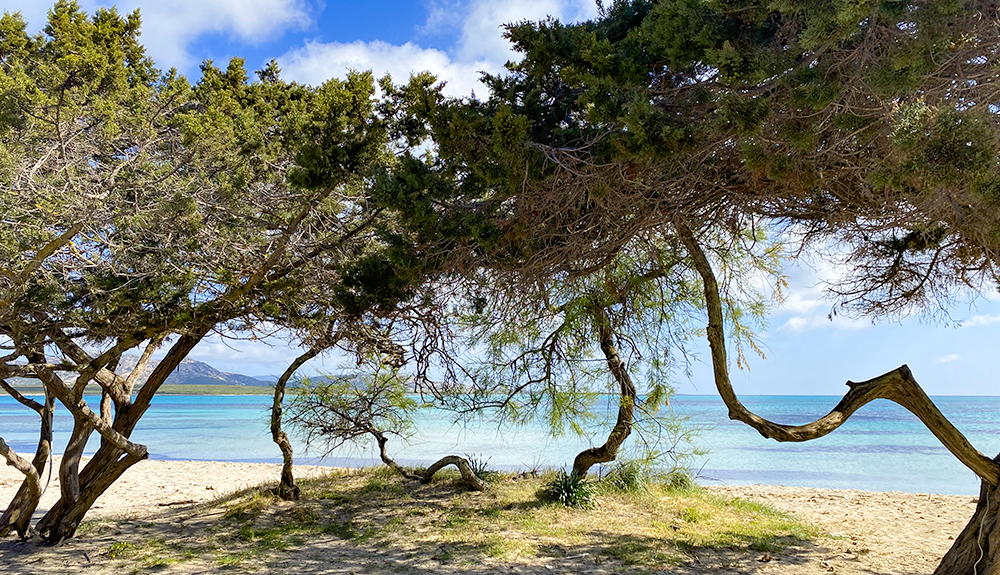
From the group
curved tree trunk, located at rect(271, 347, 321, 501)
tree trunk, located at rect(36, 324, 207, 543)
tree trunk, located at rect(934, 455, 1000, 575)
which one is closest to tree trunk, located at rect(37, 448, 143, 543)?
tree trunk, located at rect(36, 324, 207, 543)

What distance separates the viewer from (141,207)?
4895mm

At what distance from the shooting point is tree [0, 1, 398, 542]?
4.57 metres

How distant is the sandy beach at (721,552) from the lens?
5.68m

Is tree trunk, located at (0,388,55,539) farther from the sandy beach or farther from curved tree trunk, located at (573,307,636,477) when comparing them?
curved tree trunk, located at (573,307,636,477)

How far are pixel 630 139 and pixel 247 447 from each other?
2420cm

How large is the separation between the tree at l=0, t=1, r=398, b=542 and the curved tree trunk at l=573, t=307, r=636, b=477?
3912 millimetres

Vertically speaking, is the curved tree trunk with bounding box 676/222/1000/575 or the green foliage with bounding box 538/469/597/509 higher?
the curved tree trunk with bounding box 676/222/1000/575

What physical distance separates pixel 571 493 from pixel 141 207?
231 inches

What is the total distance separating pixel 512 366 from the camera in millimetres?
8641

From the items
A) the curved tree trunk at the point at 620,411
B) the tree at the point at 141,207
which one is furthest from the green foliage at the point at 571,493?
the tree at the point at 141,207

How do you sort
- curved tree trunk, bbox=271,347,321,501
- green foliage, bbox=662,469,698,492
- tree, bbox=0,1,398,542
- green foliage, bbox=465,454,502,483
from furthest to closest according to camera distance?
green foliage, bbox=465,454,502,483 → green foliage, bbox=662,469,698,492 → curved tree trunk, bbox=271,347,321,501 → tree, bbox=0,1,398,542

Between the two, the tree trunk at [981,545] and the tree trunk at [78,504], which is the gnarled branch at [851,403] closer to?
the tree trunk at [981,545]

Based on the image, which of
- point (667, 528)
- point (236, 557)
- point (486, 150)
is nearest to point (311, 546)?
point (236, 557)

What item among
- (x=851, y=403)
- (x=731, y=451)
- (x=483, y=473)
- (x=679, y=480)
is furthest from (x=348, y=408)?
(x=731, y=451)
